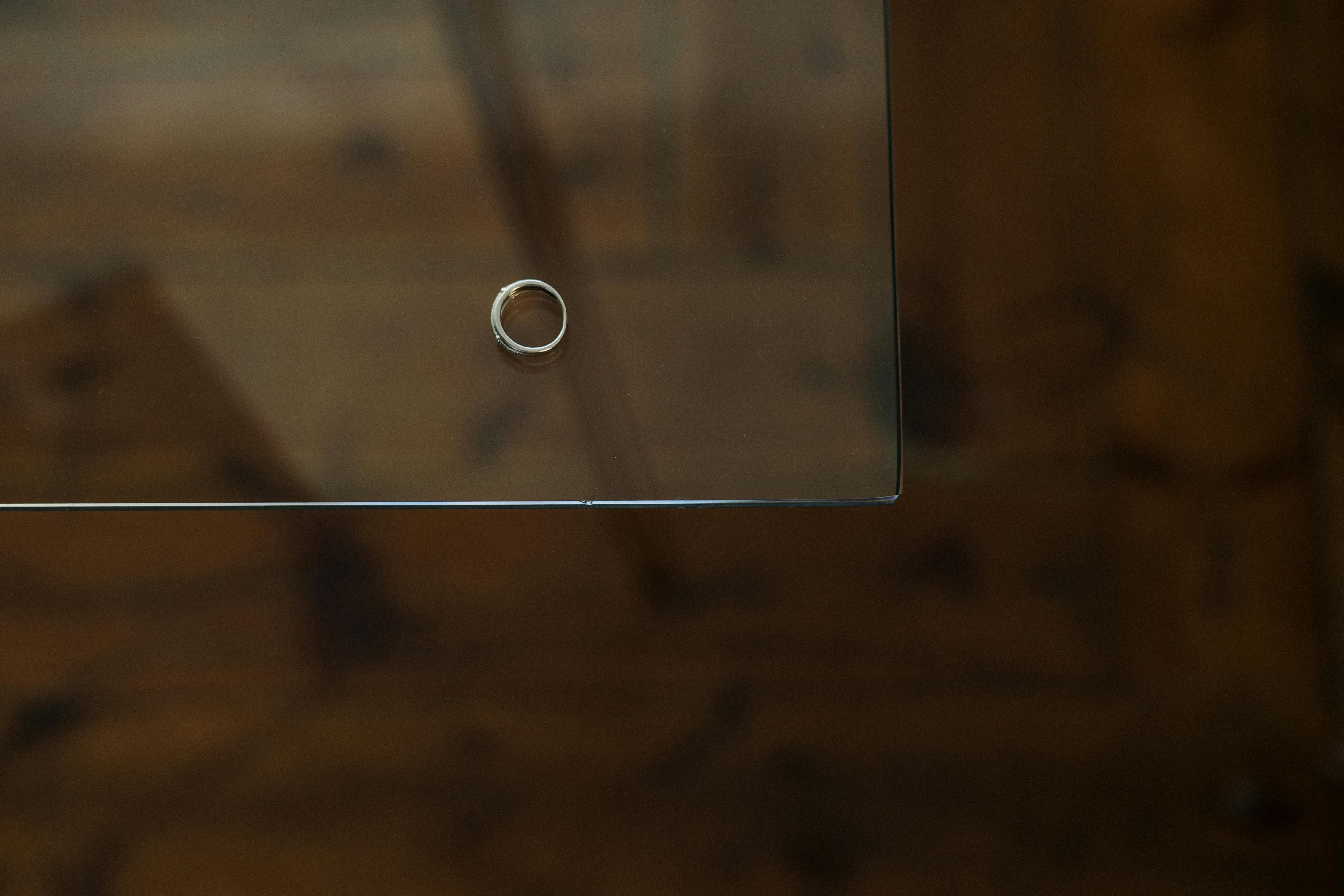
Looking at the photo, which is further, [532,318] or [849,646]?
[849,646]

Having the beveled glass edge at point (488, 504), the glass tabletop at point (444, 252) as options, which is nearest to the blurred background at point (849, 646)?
the glass tabletop at point (444, 252)

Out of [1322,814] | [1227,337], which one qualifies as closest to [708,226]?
[1227,337]

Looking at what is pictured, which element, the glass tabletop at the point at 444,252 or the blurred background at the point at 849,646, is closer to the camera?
the glass tabletop at the point at 444,252

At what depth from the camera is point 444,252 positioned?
587mm

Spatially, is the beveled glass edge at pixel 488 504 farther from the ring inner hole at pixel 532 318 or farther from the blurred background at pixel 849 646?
the blurred background at pixel 849 646

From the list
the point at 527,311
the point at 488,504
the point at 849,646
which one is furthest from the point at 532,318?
the point at 849,646

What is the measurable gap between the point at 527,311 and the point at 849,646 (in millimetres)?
333

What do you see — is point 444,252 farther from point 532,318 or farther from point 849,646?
point 849,646

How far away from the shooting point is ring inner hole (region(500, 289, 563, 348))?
57 cm

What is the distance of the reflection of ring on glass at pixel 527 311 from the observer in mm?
562

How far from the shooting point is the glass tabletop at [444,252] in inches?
21.4

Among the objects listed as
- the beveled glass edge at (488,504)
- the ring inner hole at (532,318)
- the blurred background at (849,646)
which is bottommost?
the blurred background at (849,646)

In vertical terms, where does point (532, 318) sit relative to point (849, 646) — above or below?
above

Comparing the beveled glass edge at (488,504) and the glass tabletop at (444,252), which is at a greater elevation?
the glass tabletop at (444,252)
